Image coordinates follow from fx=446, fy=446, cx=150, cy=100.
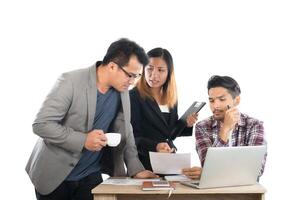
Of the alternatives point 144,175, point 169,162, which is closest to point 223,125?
point 169,162

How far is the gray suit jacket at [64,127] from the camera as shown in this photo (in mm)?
2326

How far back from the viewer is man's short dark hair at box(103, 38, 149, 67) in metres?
2.48

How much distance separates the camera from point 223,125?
2.56 meters

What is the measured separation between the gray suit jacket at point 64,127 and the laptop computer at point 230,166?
Result: 1.89ft

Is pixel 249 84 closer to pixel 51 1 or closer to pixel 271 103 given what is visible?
pixel 271 103

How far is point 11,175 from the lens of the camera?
12.2 feet

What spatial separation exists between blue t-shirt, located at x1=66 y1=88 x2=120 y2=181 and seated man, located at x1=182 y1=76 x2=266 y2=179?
1.82 ft

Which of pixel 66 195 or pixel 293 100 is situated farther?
pixel 293 100

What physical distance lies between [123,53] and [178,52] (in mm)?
1381

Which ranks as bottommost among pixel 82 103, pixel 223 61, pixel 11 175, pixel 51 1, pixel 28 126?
pixel 11 175

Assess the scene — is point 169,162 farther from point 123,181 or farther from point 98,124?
point 98,124

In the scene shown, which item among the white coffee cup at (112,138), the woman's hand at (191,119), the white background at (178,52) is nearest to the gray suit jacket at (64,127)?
the white coffee cup at (112,138)

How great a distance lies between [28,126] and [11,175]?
428 millimetres

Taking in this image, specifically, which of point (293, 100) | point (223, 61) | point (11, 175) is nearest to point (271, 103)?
point (293, 100)
